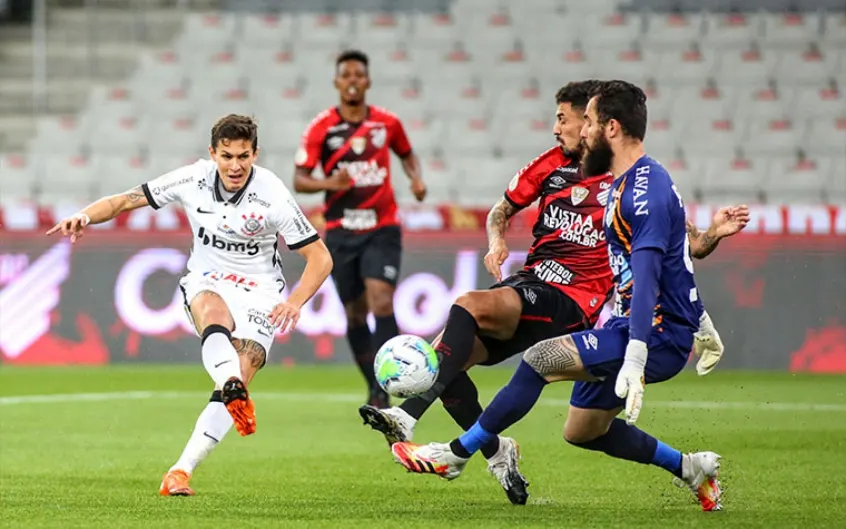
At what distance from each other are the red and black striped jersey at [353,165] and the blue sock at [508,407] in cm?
502

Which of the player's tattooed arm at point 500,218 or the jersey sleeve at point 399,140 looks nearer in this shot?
the player's tattooed arm at point 500,218

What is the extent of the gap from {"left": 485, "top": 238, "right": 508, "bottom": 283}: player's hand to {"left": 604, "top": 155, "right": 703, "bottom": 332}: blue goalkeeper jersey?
979 millimetres

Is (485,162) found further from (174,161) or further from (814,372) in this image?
(814,372)

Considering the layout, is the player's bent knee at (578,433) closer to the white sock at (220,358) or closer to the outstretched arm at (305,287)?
the outstretched arm at (305,287)

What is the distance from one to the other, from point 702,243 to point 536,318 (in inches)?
35.7

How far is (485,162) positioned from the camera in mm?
19312

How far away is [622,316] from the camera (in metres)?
6.74

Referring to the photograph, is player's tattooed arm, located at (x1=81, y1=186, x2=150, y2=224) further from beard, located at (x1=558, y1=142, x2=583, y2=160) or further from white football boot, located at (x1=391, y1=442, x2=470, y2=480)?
beard, located at (x1=558, y1=142, x2=583, y2=160)

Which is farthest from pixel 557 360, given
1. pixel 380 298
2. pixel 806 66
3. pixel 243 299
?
pixel 806 66

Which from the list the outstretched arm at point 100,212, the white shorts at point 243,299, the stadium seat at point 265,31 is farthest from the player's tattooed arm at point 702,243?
the stadium seat at point 265,31

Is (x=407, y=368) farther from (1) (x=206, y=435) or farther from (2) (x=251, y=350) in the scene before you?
(1) (x=206, y=435)

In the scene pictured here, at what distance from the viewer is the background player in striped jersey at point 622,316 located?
6398 mm

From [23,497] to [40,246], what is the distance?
29.0ft

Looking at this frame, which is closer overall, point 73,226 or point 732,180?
point 73,226
